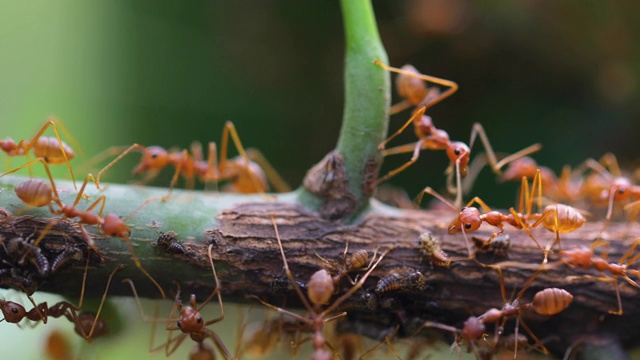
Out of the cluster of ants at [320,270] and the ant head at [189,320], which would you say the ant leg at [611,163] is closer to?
the cluster of ants at [320,270]

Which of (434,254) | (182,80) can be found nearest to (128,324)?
(434,254)

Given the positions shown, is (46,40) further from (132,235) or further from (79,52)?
(132,235)

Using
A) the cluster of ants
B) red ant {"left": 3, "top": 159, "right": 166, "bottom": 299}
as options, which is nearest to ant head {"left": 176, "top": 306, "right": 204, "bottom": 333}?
the cluster of ants

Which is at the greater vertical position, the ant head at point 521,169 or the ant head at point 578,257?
the ant head at point 578,257

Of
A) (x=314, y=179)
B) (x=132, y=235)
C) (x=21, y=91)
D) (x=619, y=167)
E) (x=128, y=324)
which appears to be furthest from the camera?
(x=21, y=91)

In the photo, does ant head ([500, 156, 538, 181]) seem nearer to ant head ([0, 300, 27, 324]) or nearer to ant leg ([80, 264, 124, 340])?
ant leg ([80, 264, 124, 340])

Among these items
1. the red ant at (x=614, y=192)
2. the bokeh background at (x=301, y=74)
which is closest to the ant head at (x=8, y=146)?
the bokeh background at (x=301, y=74)
